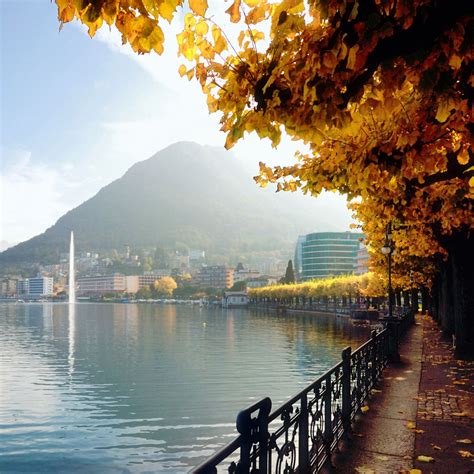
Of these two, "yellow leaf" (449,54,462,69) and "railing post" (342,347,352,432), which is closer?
"yellow leaf" (449,54,462,69)

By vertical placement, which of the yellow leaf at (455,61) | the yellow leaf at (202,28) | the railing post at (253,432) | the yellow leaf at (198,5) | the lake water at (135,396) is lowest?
the lake water at (135,396)

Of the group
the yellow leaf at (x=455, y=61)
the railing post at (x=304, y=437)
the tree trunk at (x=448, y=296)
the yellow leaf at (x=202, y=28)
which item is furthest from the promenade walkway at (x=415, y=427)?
the tree trunk at (x=448, y=296)

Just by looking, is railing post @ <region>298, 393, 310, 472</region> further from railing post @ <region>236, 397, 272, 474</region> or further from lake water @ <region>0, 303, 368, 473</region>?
lake water @ <region>0, 303, 368, 473</region>

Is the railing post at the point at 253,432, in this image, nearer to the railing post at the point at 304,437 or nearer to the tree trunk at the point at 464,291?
the railing post at the point at 304,437

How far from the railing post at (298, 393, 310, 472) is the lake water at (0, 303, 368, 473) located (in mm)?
9182

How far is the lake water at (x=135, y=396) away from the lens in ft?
52.9

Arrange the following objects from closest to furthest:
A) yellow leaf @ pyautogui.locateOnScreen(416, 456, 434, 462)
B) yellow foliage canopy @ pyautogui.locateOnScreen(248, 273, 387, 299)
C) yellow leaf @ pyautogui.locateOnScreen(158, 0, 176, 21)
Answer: yellow leaf @ pyautogui.locateOnScreen(158, 0, 176, 21)
yellow leaf @ pyautogui.locateOnScreen(416, 456, 434, 462)
yellow foliage canopy @ pyautogui.locateOnScreen(248, 273, 387, 299)

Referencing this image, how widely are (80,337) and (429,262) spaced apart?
4073 centimetres

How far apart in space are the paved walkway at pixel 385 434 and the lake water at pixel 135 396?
6.58 metres

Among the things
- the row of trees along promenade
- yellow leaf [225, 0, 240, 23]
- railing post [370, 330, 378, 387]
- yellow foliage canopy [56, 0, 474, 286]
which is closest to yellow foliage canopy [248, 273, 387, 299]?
railing post [370, 330, 378, 387]

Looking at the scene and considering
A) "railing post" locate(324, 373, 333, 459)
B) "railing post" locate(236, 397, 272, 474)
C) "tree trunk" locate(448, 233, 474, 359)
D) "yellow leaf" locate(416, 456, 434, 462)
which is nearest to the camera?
"railing post" locate(236, 397, 272, 474)

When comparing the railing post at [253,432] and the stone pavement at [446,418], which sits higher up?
the railing post at [253,432]

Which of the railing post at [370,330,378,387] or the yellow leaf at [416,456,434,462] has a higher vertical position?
the railing post at [370,330,378,387]

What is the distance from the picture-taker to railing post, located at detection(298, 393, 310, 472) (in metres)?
6.43
